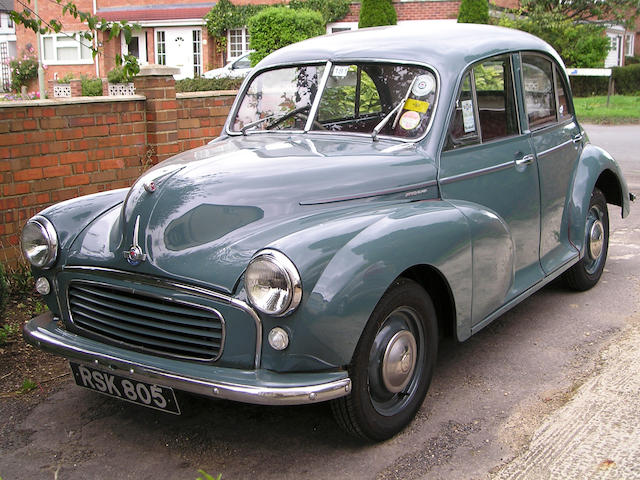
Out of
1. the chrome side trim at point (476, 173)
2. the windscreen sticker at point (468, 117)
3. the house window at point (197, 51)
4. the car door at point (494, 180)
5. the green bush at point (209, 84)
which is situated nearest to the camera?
the car door at point (494, 180)

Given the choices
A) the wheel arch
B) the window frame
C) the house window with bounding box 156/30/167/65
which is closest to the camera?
the wheel arch

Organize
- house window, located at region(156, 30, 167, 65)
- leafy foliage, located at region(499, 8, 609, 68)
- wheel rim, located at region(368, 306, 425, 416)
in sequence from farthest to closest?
house window, located at region(156, 30, 167, 65) < leafy foliage, located at region(499, 8, 609, 68) < wheel rim, located at region(368, 306, 425, 416)

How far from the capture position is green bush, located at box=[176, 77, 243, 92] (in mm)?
18141

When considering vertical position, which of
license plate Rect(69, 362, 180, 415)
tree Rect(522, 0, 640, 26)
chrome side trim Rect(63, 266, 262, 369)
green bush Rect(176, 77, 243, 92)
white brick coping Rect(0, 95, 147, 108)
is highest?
tree Rect(522, 0, 640, 26)

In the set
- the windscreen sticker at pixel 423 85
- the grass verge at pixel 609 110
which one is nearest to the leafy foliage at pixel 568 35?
the grass verge at pixel 609 110

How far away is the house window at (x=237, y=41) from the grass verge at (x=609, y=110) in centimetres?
1313

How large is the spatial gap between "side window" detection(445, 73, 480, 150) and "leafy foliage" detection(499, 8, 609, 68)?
22498mm

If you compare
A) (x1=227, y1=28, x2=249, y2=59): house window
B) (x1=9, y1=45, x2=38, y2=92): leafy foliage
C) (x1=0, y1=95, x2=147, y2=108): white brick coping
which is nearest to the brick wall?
(x1=0, y1=95, x2=147, y2=108): white brick coping

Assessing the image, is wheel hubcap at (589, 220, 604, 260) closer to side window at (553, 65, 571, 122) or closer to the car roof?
side window at (553, 65, 571, 122)

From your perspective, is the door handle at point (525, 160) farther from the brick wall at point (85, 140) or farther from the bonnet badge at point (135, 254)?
the brick wall at point (85, 140)

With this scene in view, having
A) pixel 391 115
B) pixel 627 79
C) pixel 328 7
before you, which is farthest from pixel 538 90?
pixel 328 7

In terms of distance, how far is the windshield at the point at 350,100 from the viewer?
13.1ft

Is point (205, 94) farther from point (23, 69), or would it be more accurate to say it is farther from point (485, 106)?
point (23, 69)

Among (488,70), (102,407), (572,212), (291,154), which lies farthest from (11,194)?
(572,212)
